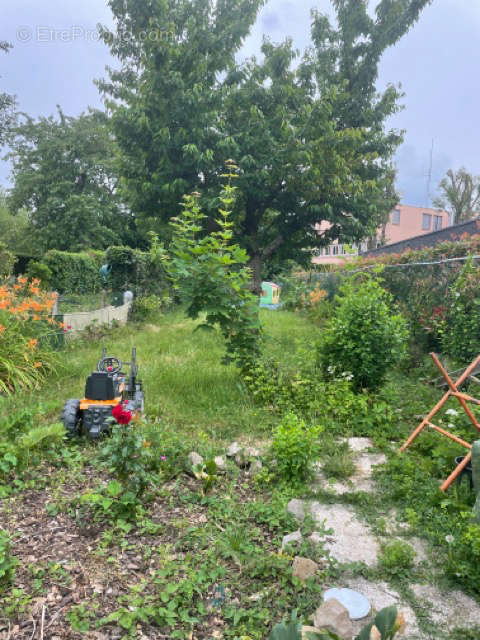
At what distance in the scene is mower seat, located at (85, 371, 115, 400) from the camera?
3.63m

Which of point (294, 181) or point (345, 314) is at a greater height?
point (294, 181)

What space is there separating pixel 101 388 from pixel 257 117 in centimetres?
971

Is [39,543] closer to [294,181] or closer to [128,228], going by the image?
[294,181]

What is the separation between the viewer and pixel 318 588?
1.99m

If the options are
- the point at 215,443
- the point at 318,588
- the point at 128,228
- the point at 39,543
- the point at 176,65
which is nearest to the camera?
the point at 318,588

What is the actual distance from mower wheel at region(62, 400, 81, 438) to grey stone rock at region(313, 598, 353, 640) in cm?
251

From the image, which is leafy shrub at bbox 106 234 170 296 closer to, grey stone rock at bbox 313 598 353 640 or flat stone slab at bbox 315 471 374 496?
flat stone slab at bbox 315 471 374 496

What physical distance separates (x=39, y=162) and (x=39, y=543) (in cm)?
3182

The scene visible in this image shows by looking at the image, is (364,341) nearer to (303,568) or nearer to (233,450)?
(233,450)

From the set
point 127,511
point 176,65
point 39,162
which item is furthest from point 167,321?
point 39,162

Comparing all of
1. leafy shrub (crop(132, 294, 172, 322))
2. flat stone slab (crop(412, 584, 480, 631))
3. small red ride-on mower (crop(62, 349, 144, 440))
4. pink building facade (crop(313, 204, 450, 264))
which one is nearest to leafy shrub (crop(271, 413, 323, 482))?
flat stone slab (crop(412, 584, 480, 631))

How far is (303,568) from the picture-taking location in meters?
2.08

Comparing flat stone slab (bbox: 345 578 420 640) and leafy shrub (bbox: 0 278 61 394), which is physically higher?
leafy shrub (bbox: 0 278 61 394)

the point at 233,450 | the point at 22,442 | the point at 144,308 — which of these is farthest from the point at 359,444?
the point at 144,308
